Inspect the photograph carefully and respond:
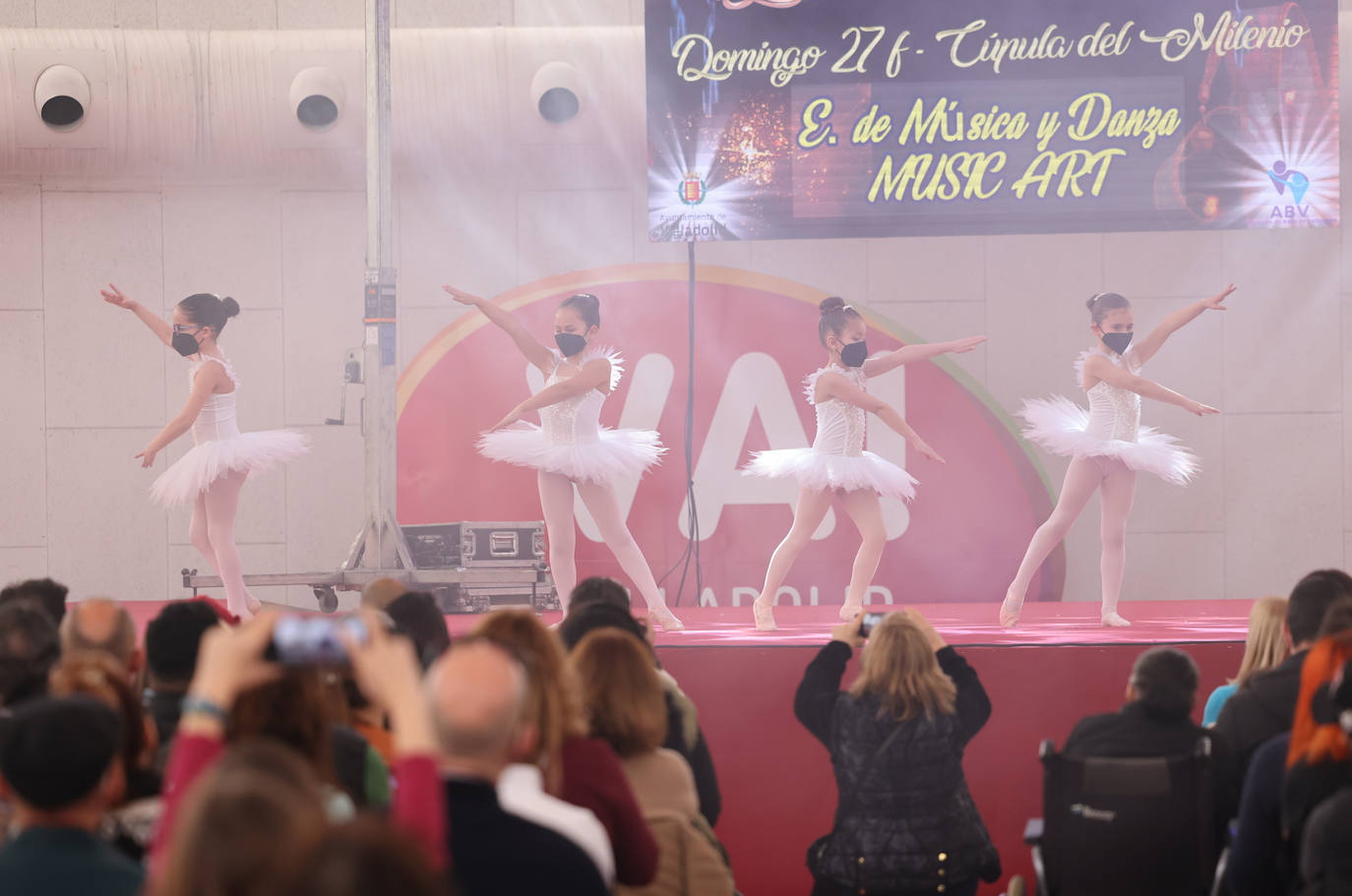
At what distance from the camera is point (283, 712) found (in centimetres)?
186

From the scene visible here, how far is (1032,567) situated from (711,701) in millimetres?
1839

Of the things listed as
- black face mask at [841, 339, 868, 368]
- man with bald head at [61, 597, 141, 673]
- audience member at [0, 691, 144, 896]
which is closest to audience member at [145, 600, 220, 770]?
man with bald head at [61, 597, 141, 673]

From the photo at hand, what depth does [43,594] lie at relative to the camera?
3.98m

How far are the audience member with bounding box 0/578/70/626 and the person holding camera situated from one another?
2.31 m

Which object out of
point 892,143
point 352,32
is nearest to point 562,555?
point 892,143

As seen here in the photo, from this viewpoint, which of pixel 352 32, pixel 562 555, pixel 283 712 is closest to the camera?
pixel 283 712

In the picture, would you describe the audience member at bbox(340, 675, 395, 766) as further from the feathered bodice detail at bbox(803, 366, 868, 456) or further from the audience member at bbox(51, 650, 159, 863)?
the feathered bodice detail at bbox(803, 366, 868, 456)

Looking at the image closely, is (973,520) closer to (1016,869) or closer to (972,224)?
(972,224)

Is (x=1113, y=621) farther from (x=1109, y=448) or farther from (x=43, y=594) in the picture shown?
(x=43, y=594)

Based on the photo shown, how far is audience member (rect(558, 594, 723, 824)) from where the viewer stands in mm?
3152

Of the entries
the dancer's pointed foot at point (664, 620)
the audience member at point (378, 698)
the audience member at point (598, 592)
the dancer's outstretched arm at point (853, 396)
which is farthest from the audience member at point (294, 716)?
the dancer's outstretched arm at point (853, 396)

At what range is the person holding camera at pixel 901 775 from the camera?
339 cm

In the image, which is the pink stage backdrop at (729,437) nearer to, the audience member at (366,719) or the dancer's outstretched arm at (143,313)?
the dancer's outstretched arm at (143,313)

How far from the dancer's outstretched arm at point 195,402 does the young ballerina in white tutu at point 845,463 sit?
253cm
